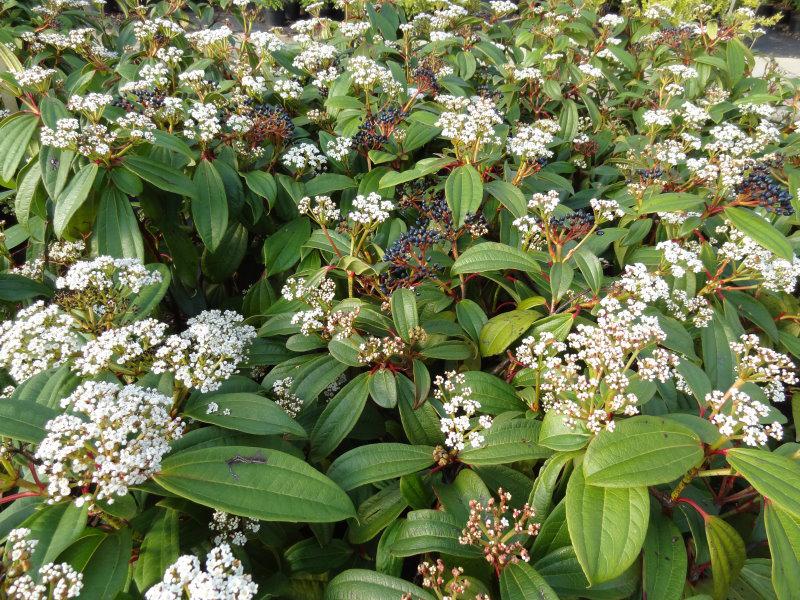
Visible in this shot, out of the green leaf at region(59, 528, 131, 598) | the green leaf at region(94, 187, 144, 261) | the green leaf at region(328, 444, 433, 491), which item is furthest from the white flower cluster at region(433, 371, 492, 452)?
the green leaf at region(94, 187, 144, 261)

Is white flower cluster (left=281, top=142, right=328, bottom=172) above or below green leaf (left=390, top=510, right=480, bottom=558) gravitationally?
above

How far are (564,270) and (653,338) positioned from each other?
0.52 meters

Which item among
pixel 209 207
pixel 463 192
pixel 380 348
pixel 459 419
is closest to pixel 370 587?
pixel 459 419

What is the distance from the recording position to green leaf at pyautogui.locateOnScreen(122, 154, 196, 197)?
241 centimetres

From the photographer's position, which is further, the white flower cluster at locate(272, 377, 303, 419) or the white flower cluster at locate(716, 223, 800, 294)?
the white flower cluster at locate(716, 223, 800, 294)

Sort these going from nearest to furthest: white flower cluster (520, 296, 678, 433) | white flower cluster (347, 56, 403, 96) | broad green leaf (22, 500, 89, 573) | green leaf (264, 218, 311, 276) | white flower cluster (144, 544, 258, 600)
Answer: white flower cluster (144, 544, 258, 600) → broad green leaf (22, 500, 89, 573) → white flower cluster (520, 296, 678, 433) → green leaf (264, 218, 311, 276) → white flower cluster (347, 56, 403, 96)

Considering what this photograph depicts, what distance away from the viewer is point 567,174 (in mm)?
3686

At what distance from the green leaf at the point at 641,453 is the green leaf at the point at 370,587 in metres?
0.63

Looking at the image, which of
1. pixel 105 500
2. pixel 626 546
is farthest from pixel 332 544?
pixel 626 546

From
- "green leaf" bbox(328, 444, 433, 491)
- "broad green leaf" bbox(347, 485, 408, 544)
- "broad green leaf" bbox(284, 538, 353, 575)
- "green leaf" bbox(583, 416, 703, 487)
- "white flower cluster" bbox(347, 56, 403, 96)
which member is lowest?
"broad green leaf" bbox(284, 538, 353, 575)

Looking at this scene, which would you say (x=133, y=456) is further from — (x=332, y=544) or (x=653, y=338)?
(x=653, y=338)

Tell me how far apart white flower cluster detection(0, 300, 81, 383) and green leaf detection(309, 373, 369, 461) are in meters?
0.95

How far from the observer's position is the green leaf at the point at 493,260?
7.45ft

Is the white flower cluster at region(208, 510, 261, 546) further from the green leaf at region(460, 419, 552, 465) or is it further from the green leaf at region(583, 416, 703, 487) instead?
the green leaf at region(583, 416, 703, 487)
